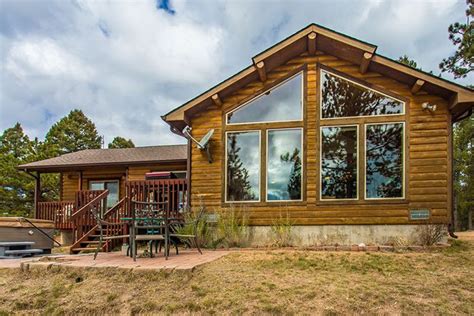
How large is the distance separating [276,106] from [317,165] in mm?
1693

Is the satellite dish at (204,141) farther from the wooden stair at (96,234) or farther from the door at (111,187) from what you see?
the door at (111,187)

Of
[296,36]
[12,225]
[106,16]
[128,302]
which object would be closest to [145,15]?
[106,16]

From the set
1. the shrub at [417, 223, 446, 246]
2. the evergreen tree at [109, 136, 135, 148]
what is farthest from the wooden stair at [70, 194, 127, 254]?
the evergreen tree at [109, 136, 135, 148]

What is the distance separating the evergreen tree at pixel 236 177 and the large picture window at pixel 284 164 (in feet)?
1.73

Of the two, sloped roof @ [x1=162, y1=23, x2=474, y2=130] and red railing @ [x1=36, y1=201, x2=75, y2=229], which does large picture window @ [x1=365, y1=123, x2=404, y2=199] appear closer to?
sloped roof @ [x1=162, y1=23, x2=474, y2=130]

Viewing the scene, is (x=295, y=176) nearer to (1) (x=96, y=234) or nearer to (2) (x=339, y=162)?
(2) (x=339, y=162)

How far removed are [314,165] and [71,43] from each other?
12390 millimetres

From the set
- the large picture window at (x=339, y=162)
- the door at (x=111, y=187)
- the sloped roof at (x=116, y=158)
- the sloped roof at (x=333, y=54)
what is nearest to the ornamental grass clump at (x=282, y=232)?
the large picture window at (x=339, y=162)

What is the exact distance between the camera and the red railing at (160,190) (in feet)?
29.6

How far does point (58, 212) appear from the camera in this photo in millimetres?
13117

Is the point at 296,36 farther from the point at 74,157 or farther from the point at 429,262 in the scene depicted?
the point at 74,157

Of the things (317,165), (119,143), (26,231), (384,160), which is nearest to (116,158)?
(26,231)

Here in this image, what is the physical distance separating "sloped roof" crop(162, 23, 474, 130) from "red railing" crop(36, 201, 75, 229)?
608 centimetres

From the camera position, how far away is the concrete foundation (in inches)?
291
